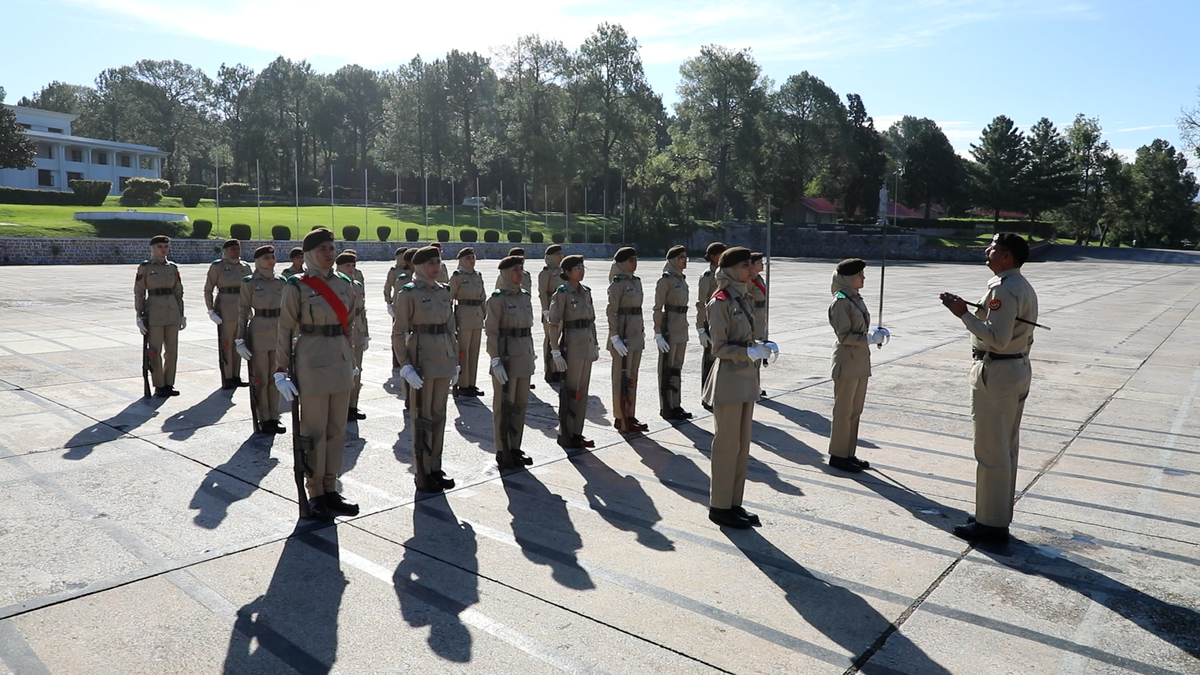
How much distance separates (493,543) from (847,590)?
248 cm

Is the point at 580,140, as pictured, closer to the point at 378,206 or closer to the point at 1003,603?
the point at 378,206

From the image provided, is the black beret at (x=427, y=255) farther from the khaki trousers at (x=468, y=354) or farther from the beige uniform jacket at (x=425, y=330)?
the khaki trousers at (x=468, y=354)

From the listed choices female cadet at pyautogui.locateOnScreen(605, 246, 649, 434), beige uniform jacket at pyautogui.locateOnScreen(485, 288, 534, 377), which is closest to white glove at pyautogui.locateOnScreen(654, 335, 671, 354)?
female cadet at pyautogui.locateOnScreen(605, 246, 649, 434)

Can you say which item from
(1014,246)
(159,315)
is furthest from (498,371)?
(159,315)

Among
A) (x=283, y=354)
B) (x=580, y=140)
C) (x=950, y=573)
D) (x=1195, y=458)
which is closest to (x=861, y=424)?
(x=1195, y=458)

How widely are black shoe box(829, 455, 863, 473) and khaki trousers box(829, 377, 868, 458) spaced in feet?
0.15

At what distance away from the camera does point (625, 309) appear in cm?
988

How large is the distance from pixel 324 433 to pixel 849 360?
4.87 m

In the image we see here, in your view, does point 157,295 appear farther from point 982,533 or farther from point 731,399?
point 982,533

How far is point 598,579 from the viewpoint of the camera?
5.46m

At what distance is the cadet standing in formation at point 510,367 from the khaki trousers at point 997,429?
3991 mm

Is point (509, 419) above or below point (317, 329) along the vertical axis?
below

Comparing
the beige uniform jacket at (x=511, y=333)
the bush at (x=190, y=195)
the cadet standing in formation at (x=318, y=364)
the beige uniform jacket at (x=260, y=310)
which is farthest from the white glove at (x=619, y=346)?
the bush at (x=190, y=195)

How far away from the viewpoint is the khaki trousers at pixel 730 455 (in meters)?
6.49
